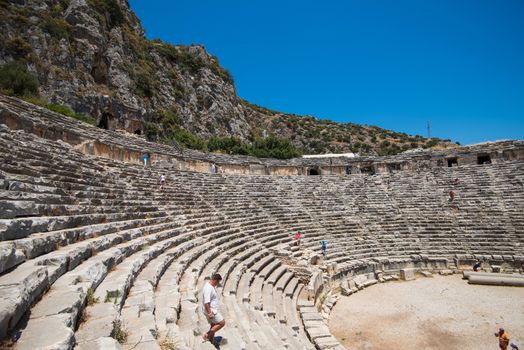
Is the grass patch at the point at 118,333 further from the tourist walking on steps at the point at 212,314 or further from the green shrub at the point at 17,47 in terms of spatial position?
the green shrub at the point at 17,47

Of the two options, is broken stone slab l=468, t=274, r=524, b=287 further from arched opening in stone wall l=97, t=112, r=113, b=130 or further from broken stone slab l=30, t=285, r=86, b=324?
arched opening in stone wall l=97, t=112, r=113, b=130

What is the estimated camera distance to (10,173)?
5.82 m

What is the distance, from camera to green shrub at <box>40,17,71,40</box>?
2725 cm

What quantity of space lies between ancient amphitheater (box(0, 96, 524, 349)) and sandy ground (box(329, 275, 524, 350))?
985mm

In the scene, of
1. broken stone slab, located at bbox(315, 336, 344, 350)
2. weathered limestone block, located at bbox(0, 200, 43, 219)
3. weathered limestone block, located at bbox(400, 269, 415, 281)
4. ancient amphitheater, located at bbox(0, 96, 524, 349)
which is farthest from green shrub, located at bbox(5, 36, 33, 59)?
weathered limestone block, located at bbox(400, 269, 415, 281)

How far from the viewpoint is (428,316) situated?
9625 millimetres

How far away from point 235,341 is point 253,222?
32.4ft

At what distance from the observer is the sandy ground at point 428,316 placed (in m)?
8.21

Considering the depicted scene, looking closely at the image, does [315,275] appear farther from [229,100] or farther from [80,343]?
[229,100]

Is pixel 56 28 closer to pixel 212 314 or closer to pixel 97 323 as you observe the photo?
pixel 212 314

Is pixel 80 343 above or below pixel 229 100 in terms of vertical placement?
below

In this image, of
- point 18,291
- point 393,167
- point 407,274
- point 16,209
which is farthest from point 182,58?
point 18,291

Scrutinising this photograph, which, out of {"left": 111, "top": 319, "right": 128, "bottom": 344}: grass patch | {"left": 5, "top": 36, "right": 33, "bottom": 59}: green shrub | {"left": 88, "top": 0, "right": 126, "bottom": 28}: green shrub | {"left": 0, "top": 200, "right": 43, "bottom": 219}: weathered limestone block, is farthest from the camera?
{"left": 88, "top": 0, "right": 126, "bottom": 28}: green shrub

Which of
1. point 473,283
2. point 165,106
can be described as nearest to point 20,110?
point 473,283
